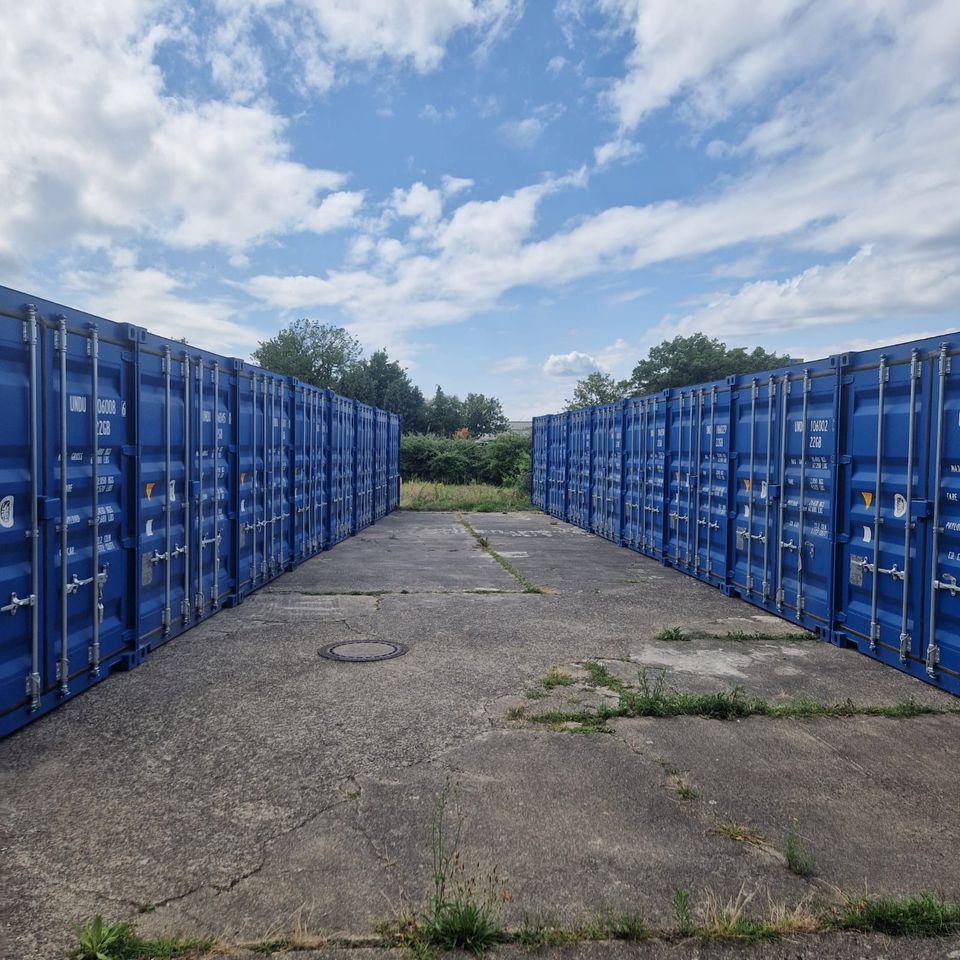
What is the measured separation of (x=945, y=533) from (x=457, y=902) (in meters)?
5.22

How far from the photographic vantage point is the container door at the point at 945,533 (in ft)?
19.6

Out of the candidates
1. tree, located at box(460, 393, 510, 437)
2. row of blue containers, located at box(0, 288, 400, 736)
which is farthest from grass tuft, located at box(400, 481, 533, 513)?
tree, located at box(460, 393, 510, 437)

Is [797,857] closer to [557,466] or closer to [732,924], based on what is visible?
[732,924]

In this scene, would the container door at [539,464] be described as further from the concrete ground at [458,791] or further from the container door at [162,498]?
the container door at [162,498]

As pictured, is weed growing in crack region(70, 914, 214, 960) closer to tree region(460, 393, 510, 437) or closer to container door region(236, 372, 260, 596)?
container door region(236, 372, 260, 596)

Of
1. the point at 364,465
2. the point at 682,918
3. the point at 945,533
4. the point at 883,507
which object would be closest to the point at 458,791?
the point at 682,918

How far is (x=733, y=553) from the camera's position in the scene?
10305 mm

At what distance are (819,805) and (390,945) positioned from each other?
2.64 m

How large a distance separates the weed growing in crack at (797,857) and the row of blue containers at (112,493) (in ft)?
16.3

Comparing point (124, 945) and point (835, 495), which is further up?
point (835, 495)

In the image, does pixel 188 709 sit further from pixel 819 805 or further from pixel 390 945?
pixel 819 805

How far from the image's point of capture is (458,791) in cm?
427

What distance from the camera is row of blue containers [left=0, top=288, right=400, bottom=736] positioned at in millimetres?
5020

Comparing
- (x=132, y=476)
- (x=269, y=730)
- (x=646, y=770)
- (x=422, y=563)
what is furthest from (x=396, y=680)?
(x=422, y=563)
